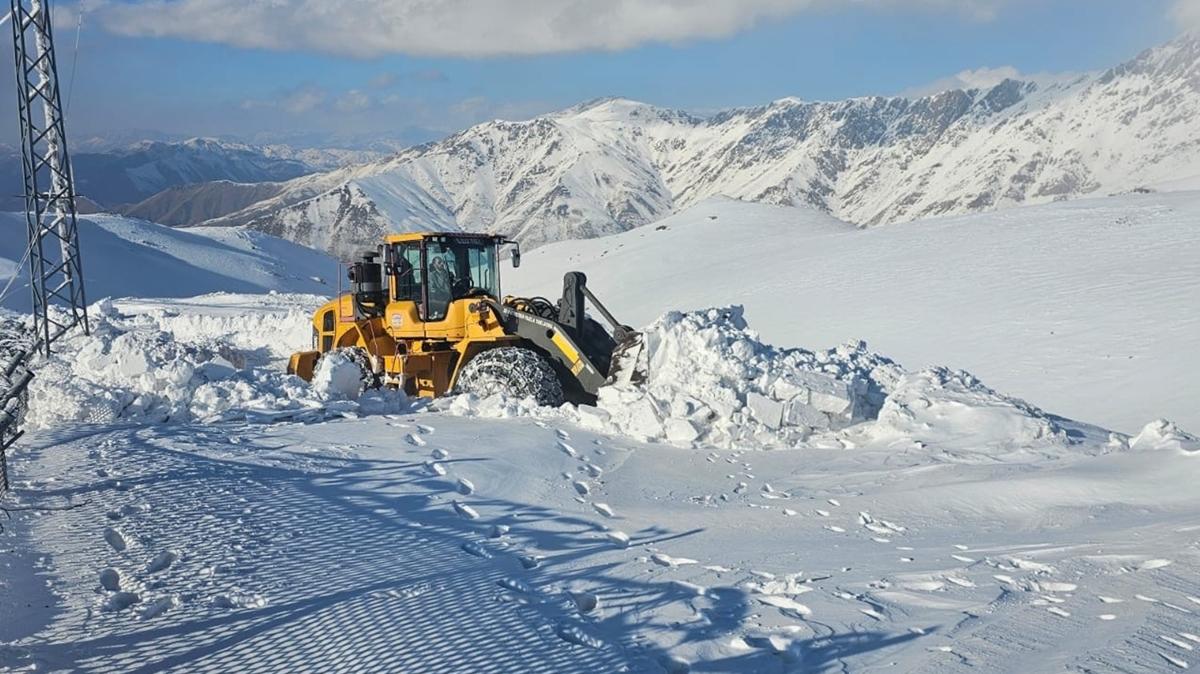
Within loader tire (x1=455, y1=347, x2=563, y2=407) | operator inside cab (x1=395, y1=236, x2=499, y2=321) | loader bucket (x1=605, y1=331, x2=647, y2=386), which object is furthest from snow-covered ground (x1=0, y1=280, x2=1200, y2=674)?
operator inside cab (x1=395, y1=236, x2=499, y2=321)

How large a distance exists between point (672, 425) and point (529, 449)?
158cm

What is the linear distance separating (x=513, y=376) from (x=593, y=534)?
430cm

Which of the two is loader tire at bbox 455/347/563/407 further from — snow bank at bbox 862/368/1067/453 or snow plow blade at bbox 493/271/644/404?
snow bank at bbox 862/368/1067/453

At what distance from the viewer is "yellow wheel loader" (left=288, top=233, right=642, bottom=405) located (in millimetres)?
10633

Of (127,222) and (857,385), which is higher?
(127,222)

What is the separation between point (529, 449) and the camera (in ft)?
27.5

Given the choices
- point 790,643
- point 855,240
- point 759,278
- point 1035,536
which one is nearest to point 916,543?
point 1035,536

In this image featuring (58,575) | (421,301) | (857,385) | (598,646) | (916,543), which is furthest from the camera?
(421,301)

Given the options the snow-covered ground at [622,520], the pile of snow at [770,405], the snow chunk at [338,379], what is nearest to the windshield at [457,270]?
the snow chunk at [338,379]

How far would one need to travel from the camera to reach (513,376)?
10430mm

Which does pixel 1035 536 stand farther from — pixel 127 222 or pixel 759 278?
pixel 127 222

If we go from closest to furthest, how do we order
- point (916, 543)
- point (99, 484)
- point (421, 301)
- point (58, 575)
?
1. point (58, 575)
2. point (916, 543)
3. point (99, 484)
4. point (421, 301)

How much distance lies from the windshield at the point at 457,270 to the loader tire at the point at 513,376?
1.40 meters

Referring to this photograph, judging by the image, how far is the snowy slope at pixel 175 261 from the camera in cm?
4050
